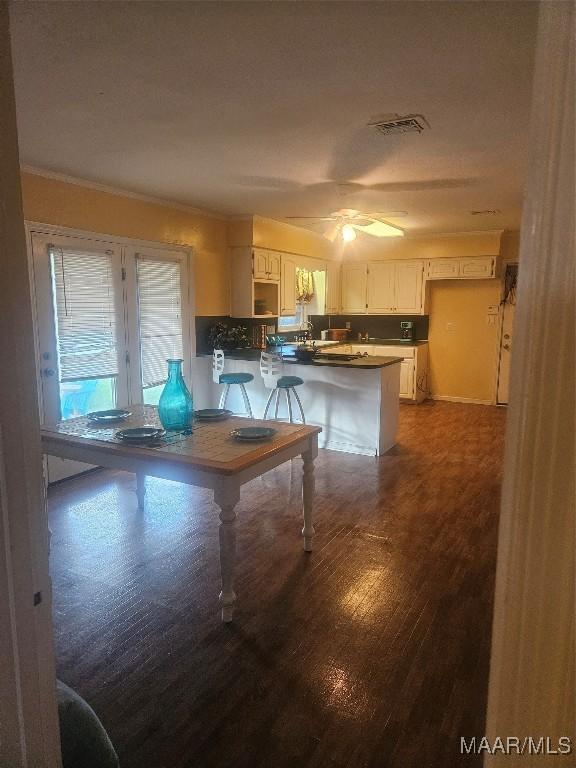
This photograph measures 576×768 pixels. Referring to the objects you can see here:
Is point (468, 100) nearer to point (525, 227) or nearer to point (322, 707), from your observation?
point (525, 227)

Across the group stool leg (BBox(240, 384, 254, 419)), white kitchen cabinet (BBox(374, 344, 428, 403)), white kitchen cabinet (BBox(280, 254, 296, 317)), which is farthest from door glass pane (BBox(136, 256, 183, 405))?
white kitchen cabinet (BBox(374, 344, 428, 403))

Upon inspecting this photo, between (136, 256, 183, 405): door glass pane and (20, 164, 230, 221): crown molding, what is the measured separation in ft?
1.84

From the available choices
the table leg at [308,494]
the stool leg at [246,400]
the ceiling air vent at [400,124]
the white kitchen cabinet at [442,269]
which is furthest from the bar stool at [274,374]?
the white kitchen cabinet at [442,269]

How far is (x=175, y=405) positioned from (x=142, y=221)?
109 inches

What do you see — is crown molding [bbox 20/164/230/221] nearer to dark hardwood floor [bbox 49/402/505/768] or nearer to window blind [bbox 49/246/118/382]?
window blind [bbox 49/246/118/382]

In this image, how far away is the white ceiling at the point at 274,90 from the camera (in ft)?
5.71

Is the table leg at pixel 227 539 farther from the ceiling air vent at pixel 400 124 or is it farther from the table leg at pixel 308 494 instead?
the ceiling air vent at pixel 400 124

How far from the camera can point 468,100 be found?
7.84 ft

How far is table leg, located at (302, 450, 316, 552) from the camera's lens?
2.88 meters

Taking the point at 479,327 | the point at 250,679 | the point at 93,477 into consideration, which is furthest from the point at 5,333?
the point at 479,327

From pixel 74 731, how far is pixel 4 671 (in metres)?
0.43

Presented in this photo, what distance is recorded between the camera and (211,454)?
92.9 inches

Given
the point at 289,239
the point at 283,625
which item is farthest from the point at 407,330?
the point at 283,625

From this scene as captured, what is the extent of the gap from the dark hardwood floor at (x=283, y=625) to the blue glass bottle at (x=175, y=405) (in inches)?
33.1
